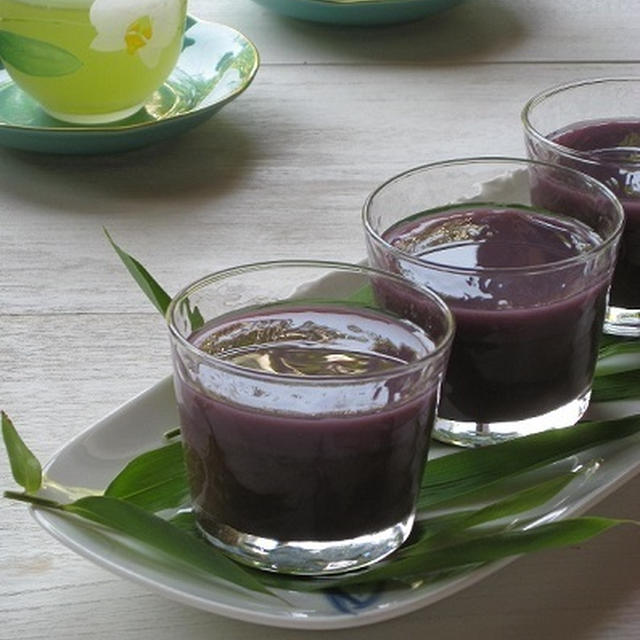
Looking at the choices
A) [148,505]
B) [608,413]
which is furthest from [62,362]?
[608,413]

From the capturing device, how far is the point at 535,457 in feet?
2.46

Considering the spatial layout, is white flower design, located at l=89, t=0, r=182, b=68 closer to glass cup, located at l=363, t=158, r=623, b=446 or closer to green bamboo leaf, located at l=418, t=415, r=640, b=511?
glass cup, located at l=363, t=158, r=623, b=446

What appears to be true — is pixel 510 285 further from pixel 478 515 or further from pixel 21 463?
pixel 21 463

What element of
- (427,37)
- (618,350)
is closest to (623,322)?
(618,350)

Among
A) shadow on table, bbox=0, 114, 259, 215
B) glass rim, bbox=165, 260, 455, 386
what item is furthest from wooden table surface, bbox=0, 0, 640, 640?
glass rim, bbox=165, 260, 455, 386

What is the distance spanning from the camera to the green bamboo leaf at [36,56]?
1.15 m

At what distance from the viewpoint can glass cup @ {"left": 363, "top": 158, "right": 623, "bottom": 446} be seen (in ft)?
2.49

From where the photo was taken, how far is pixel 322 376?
25.3 inches

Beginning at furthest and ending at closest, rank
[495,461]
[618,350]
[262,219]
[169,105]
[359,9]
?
[359,9], [169,105], [262,219], [618,350], [495,461]

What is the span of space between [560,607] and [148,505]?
20 cm

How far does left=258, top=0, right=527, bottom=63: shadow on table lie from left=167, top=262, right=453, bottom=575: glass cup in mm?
720

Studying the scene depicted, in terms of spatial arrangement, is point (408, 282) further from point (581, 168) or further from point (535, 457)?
point (581, 168)

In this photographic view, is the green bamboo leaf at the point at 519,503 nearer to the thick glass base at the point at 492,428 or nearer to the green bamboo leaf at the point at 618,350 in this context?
the thick glass base at the point at 492,428

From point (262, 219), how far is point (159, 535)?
48 cm
